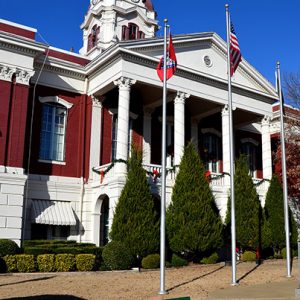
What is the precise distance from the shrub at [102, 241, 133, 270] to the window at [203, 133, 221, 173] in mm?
14030

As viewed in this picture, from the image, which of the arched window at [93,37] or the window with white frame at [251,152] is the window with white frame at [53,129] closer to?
the window with white frame at [251,152]

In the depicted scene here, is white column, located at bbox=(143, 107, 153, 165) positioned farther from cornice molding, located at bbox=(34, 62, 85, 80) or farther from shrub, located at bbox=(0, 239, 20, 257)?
shrub, located at bbox=(0, 239, 20, 257)

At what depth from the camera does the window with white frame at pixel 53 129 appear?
2502 centimetres

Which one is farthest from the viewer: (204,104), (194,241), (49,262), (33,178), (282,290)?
(204,104)

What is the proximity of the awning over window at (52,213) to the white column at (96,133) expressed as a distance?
2877mm

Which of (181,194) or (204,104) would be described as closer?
(181,194)

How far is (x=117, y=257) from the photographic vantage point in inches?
754

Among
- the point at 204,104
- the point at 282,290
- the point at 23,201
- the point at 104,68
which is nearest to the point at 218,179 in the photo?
the point at 204,104

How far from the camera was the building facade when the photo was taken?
74.2 ft

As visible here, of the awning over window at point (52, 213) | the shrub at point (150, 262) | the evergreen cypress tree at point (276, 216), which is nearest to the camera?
A: the shrub at point (150, 262)

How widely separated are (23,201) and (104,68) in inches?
333

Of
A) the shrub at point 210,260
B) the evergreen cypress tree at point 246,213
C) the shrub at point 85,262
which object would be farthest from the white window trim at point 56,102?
the evergreen cypress tree at point 246,213

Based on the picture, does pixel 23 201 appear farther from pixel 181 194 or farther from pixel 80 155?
pixel 181 194

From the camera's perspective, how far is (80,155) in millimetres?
25750
